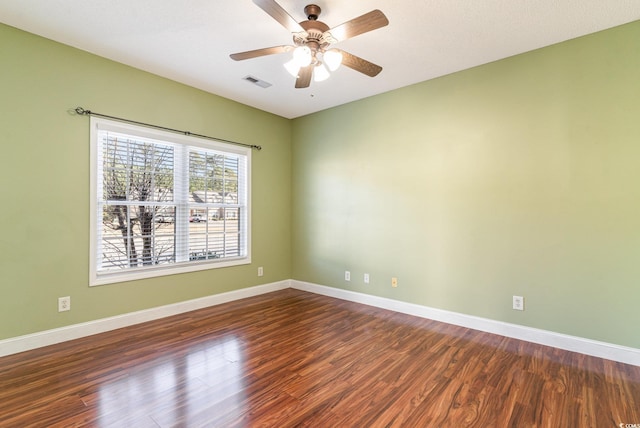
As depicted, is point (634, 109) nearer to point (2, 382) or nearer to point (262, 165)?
point (262, 165)

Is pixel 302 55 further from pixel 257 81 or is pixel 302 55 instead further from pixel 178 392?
pixel 178 392

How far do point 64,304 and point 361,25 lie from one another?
3.63m

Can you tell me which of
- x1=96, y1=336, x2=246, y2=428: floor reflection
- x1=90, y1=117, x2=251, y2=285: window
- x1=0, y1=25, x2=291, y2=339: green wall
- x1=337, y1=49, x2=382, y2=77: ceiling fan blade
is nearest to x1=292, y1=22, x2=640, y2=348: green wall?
x1=337, y1=49, x2=382, y2=77: ceiling fan blade

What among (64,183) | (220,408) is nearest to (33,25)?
(64,183)

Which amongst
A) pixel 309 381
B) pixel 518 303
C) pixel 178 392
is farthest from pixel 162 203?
pixel 518 303

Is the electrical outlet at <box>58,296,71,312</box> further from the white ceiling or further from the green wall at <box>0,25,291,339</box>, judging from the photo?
the white ceiling

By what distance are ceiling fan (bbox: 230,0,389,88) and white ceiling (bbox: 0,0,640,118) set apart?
0.28m

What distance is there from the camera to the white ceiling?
7.73 ft

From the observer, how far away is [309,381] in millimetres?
2256

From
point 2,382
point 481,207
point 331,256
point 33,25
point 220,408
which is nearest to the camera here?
point 220,408

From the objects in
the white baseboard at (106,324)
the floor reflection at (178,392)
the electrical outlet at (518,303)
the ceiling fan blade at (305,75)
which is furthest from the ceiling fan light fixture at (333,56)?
the white baseboard at (106,324)

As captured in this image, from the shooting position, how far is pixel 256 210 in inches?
185

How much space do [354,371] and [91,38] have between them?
3813mm

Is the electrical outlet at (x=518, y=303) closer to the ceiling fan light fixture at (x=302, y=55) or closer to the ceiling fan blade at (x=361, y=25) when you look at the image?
the ceiling fan blade at (x=361, y=25)
